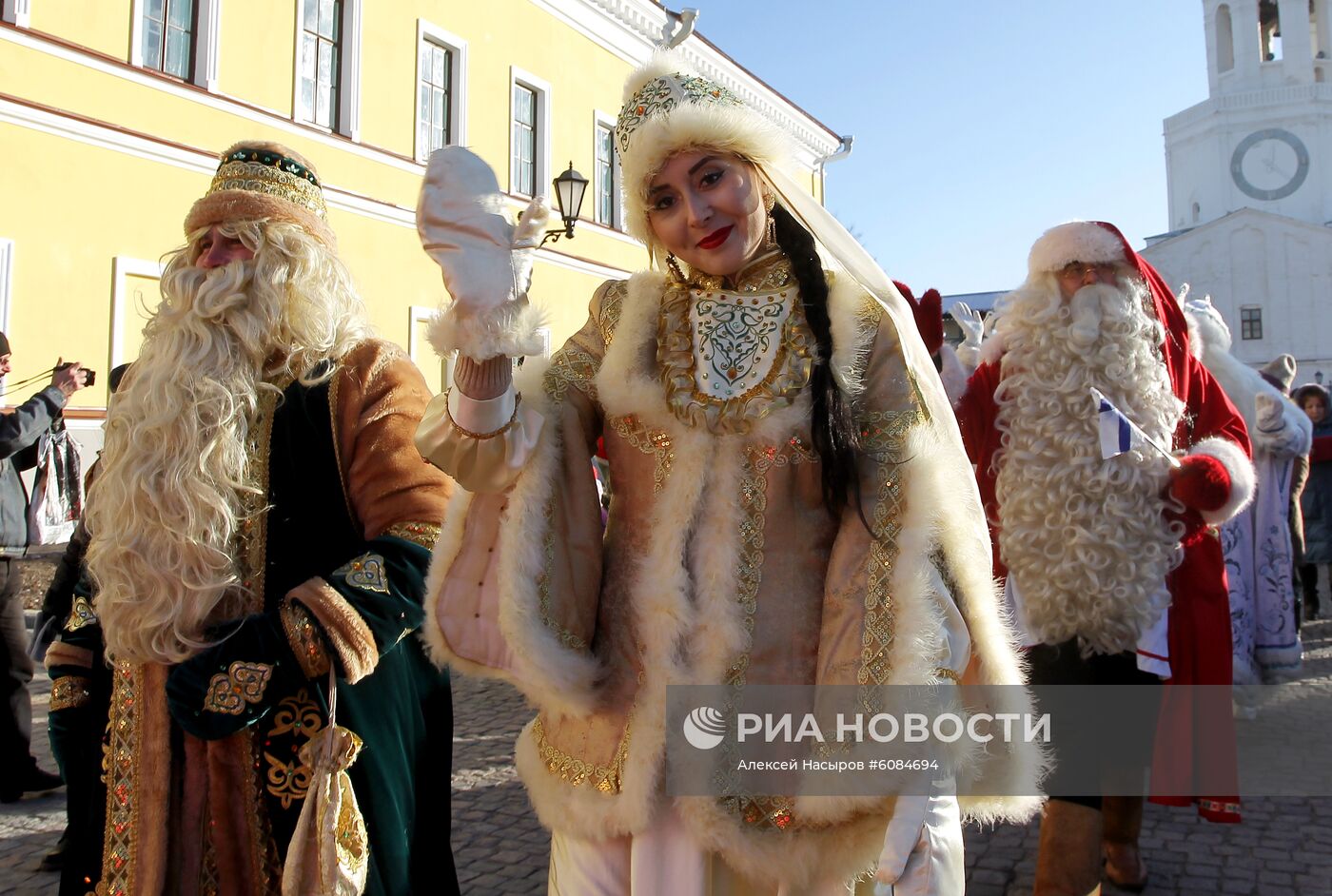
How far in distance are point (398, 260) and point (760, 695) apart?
1270cm

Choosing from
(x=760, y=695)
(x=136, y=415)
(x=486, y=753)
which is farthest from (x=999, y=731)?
(x=486, y=753)

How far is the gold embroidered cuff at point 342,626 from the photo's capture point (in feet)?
6.99

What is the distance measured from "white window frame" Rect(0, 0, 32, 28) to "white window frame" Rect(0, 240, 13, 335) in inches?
78.3

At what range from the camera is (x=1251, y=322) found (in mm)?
45500

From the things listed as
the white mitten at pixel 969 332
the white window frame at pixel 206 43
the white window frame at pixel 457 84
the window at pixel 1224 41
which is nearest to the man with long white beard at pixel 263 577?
the white mitten at pixel 969 332

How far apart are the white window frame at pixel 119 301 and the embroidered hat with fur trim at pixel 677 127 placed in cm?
951

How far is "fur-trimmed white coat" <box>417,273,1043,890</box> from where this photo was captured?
5.69ft

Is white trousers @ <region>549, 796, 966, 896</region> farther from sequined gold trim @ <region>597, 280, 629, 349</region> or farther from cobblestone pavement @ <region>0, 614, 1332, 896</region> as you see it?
cobblestone pavement @ <region>0, 614, 1332, 896</region>

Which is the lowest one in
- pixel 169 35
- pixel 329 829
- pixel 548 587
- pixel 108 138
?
pixel 329 829

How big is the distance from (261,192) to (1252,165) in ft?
201

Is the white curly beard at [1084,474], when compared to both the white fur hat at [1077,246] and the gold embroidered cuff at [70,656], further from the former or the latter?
the gold embroidered cuff at [70,656]

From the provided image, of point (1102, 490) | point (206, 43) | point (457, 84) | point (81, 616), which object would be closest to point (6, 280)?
point (206, 43)

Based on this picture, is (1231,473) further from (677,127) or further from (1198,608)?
(677,127)

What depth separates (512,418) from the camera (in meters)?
1.86
